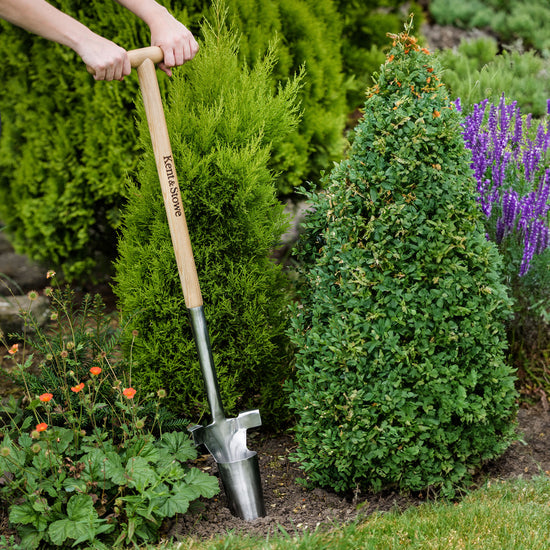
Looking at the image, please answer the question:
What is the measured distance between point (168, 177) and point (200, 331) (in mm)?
705

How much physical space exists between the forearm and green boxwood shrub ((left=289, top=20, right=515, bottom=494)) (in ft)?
4.12

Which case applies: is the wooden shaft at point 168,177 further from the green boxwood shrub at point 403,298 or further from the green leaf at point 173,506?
the green leaf at point 173,506

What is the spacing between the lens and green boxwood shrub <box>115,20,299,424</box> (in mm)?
3117

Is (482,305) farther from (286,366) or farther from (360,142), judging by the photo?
(286,366)

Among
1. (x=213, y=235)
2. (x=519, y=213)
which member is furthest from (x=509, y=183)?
(x=213, y=235)

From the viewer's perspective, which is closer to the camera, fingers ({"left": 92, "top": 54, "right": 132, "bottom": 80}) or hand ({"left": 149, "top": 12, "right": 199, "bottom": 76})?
fingers ({"left": 92, "top": 54, "right": 132, "bottom": 80})

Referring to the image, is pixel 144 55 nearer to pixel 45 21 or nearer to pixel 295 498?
pixel 45 21

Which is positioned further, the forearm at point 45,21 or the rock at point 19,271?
the rock at point 19,271

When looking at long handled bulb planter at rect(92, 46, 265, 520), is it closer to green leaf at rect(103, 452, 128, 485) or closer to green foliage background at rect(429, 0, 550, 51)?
green leaf at rect(103, 452, 128, 485)

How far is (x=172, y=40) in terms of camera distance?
2.82 meters

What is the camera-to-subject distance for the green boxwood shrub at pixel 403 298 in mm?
2715

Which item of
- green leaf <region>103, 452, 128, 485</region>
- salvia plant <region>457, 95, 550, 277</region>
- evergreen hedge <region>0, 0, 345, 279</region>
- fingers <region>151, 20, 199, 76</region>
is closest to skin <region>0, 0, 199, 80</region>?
fingers <region>151, 20, 199, 76</region>

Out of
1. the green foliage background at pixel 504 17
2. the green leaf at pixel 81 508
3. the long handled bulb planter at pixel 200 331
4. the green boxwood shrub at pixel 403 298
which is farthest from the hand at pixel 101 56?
the green foliage background at pixel 504 17

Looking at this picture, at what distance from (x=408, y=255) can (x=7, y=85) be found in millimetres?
3723
